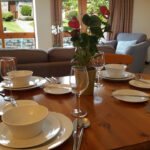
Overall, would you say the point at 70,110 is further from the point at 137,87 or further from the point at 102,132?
the point at 137,87

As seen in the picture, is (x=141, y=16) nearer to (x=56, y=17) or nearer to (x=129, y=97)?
(x=56, y=17)

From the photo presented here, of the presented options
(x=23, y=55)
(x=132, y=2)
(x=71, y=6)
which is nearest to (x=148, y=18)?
(x=132, y=2)

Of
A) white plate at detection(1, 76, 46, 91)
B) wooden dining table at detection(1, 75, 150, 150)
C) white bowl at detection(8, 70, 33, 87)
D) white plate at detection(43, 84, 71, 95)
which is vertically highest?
white bowl at detection(8, 70, 33, 87)

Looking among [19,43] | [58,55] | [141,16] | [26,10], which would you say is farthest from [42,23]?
[58,55]

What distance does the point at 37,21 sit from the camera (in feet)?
15.9

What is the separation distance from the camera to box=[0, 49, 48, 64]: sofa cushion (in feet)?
6.57

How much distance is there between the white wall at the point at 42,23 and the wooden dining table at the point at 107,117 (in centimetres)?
395

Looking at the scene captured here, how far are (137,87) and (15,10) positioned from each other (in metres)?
4.75

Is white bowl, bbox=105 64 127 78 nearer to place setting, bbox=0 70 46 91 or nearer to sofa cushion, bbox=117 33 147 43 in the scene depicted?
place setting, bbox=0 70 46 91

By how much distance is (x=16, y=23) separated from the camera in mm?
5215

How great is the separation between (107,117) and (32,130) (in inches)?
13.7

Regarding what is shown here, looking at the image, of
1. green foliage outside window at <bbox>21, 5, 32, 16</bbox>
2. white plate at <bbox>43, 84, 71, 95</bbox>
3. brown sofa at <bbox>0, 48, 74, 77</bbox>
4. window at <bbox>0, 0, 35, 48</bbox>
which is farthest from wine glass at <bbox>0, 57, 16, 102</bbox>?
green foliage outside window at <bbox>21, 5, 32, 16</bbox>

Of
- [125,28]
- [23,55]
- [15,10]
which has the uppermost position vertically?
[15,10]

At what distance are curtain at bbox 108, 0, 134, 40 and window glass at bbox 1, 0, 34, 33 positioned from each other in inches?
87.5
